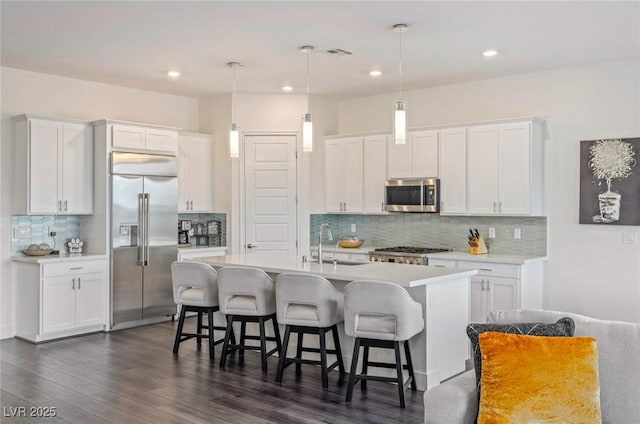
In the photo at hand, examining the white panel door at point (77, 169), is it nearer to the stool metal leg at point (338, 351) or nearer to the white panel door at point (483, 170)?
the stool metal leg at point (338, 351)

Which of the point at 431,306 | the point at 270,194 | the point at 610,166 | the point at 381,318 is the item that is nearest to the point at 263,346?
the point at 381,318

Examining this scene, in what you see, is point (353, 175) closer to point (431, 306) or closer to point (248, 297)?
point (248, 297)

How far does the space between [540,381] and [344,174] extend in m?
5.36

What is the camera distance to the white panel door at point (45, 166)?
614cm

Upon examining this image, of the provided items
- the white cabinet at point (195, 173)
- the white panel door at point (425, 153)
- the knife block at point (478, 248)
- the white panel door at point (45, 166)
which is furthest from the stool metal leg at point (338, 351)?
the white panel door at point (45, 166)

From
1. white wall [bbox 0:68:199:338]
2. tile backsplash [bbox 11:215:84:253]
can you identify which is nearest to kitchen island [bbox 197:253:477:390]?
tile backsplash [bbox 11:215:84:253]

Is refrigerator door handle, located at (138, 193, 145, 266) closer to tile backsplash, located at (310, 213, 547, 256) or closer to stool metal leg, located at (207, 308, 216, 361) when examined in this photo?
stool metal leg, located at (207, 308, 216, 361)

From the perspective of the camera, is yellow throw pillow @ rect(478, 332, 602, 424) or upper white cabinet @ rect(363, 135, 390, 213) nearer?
yellow throw pillow @ rect(478, 332, 602, 424)

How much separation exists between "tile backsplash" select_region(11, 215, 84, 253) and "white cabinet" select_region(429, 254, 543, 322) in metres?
4.34

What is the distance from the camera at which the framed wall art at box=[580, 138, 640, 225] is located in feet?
18.5

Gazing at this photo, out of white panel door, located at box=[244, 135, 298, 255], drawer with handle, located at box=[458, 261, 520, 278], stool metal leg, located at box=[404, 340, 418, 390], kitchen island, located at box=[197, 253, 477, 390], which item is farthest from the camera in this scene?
white panel door, located at box=[244, 135, 298, 255]

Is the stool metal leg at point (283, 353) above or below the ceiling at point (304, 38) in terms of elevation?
below

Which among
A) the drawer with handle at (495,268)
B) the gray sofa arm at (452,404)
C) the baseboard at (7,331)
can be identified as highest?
the drawer with handle at (495,268)

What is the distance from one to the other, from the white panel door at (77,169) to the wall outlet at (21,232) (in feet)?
1.47
